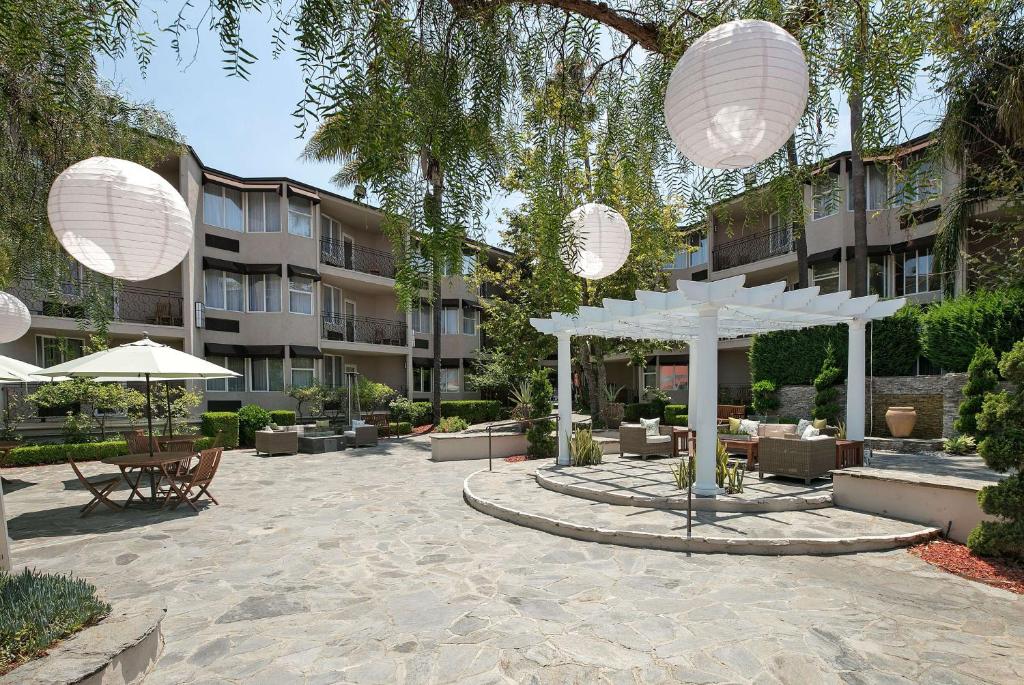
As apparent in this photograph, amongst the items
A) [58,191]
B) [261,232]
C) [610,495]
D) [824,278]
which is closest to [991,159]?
[610,495]

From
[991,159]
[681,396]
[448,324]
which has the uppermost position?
[991,159]

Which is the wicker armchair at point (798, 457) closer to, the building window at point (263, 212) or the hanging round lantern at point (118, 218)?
the hanging round lantern at point (118, 218)

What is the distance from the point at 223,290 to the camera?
64.7 ft

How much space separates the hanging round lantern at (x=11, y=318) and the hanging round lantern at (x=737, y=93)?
931 cm

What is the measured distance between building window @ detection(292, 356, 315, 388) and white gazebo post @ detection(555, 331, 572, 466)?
512 inches

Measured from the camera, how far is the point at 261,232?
20250 millimetres

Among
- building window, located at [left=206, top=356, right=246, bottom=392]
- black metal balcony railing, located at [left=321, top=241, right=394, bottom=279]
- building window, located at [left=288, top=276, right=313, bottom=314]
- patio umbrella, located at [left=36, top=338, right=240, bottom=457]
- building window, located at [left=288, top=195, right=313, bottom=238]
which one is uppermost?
building window, located at [left=288, top=195, right=313, bottom=238]

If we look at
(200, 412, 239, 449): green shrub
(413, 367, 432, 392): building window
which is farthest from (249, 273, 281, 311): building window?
(413, 367, 432, 392): building window

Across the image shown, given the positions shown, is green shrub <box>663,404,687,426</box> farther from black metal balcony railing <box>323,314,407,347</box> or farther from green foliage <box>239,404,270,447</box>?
green foliage <box>239,404,270,447</box>

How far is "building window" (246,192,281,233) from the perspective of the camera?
798 inches

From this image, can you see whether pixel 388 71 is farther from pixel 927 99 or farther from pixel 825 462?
pixel 825 462

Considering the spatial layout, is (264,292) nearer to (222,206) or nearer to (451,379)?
(222,206)

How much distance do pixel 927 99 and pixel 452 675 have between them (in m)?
4.66

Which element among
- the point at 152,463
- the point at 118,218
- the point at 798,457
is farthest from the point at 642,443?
the point at 118,218
